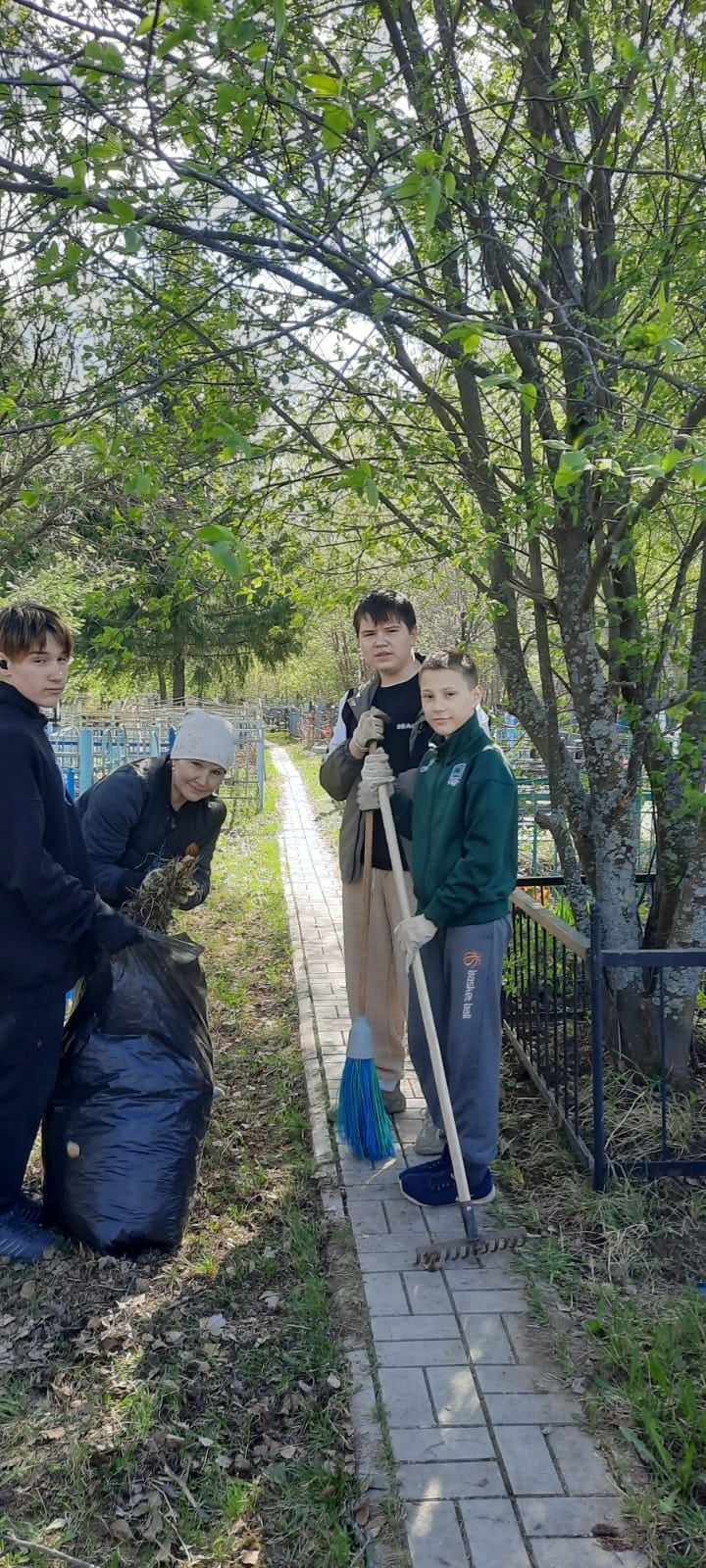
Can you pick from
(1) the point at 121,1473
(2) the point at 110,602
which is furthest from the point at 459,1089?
(2) the point at 110,602

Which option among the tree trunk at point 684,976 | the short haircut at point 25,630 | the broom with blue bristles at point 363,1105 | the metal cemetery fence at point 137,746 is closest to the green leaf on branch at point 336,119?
the short haircut at point 25,630

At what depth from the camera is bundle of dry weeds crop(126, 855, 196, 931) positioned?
3.26m

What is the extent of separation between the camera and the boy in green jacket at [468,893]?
3.10 m

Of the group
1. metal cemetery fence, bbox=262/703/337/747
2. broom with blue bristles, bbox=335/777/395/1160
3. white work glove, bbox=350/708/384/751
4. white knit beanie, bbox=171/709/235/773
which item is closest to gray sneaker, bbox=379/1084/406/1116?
broom with blue bristles, bbox=335/777/395/1160

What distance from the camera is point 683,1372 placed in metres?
2.44

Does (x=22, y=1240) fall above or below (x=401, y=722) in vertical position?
below

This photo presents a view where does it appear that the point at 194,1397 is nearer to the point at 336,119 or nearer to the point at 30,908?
the point at 30,908

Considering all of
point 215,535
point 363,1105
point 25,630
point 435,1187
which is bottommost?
point 435,1187

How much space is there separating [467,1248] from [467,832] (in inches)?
47.1

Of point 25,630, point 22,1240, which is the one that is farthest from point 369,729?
point 22,1240

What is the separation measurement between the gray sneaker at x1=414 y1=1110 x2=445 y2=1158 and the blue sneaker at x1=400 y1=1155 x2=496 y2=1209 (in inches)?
7.6

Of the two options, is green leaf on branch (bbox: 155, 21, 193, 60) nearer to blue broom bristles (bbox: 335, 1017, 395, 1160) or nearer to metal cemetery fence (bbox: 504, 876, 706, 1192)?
metal cemetery fence (bbox: 504, 876, 706, 1192)

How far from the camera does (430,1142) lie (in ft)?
12.0

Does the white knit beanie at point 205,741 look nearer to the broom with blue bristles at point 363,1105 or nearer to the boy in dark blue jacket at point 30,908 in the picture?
the boy in dark blue jacket at point 30,908
